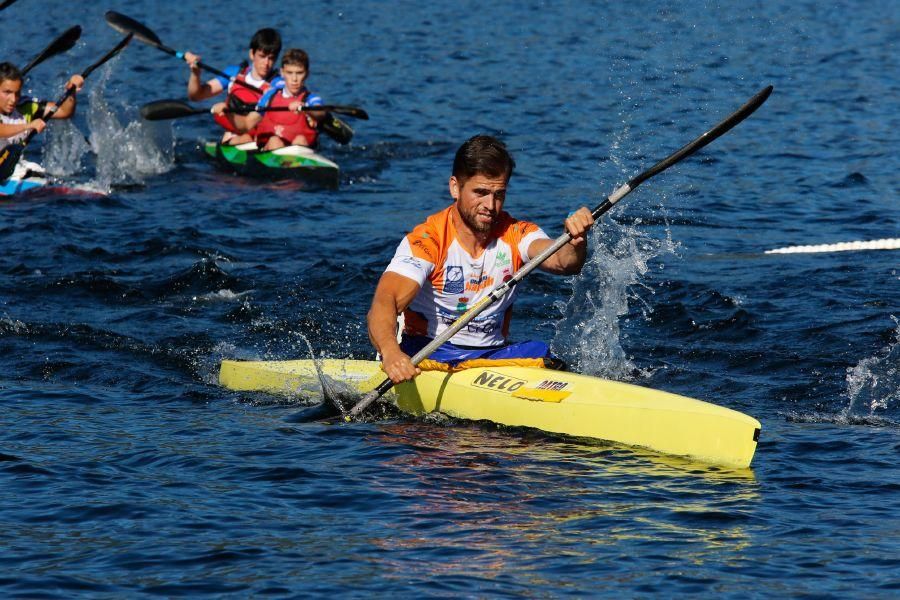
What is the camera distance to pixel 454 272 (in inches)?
273

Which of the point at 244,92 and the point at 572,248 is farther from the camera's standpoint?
the point at 244,92

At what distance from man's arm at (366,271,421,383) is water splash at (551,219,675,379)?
6.76 ft

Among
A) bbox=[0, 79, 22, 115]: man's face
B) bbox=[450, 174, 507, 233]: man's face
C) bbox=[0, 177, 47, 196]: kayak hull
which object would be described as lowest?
bbox=[0, 177, 47, 196]: kayak hull

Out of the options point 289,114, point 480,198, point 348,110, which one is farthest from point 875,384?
point 289,114

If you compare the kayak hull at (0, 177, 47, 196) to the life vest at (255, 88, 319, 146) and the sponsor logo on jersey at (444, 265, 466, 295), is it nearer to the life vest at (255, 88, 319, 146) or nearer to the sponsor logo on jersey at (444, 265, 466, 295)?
the life vest at (255, 88, 319, 146)


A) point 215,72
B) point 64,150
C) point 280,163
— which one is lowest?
point 64,150

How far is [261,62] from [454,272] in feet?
28.4

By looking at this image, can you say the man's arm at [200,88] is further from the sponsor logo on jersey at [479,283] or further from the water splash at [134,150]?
the sponsor logo on jersey at [479,283]

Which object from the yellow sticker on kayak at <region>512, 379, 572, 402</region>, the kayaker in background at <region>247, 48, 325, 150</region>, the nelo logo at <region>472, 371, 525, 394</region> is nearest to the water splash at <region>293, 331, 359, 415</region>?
the nelo logo at <region>472, 371, 525, 394</region>

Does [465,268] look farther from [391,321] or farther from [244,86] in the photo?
[244,86]

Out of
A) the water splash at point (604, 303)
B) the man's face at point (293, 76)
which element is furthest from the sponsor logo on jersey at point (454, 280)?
the man's face at point (293, 76)

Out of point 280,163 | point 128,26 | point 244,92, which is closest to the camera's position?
point 280,163

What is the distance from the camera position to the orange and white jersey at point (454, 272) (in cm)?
681

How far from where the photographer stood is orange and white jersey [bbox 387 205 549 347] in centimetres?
681
